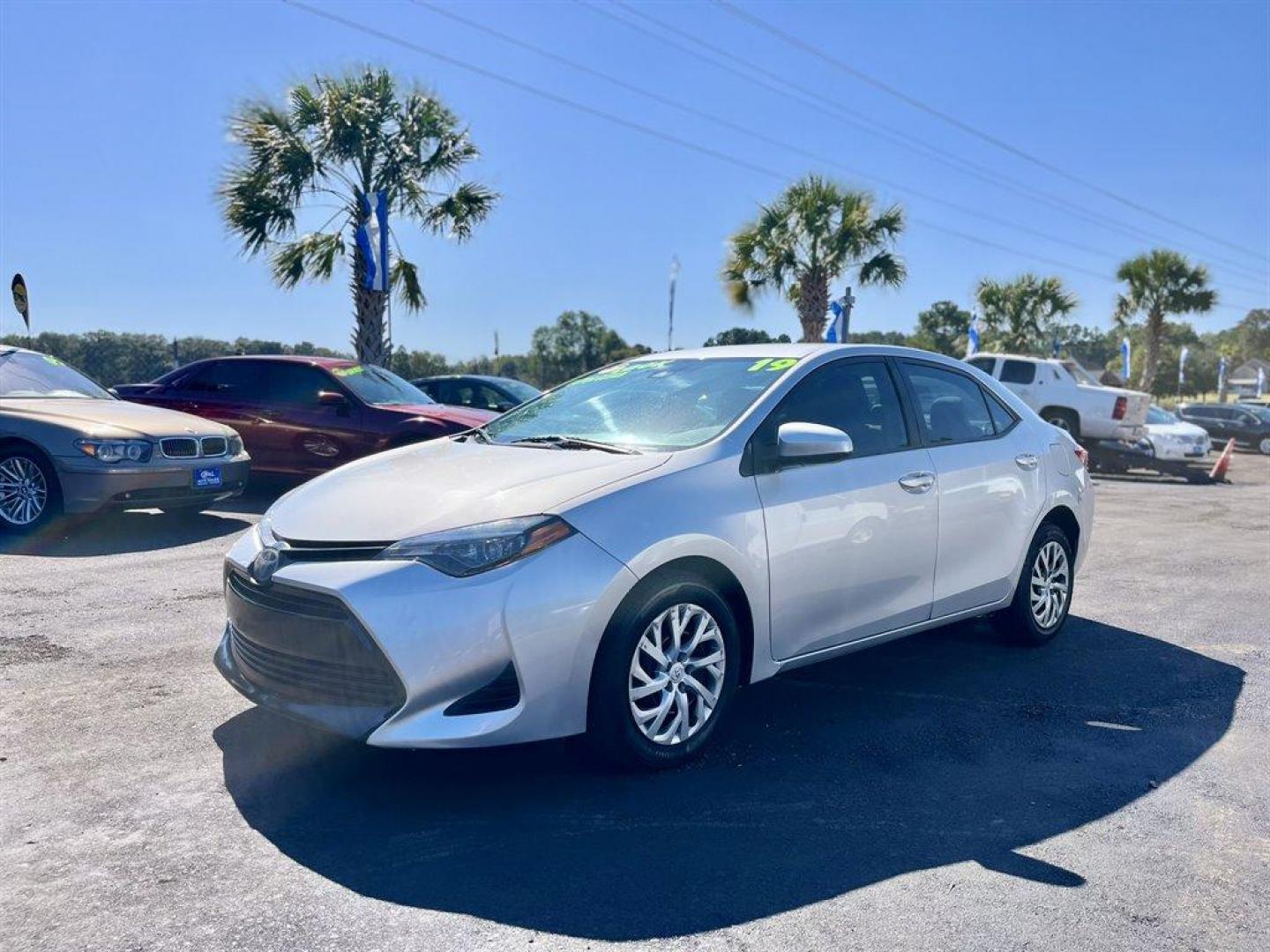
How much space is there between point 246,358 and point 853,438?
8371 mm

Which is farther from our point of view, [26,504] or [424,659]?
[26,504]

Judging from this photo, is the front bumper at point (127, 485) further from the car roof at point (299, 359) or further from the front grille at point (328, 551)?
the front grille at point (328, 551)

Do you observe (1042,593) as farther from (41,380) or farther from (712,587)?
(41,380)

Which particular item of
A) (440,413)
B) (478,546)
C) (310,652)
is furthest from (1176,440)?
(310,652)

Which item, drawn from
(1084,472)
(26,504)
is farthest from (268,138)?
(1084,472)

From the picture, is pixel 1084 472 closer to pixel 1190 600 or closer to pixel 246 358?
pixel 1190 600

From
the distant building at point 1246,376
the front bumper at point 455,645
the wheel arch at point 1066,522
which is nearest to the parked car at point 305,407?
the wheel arch at point 1066,522

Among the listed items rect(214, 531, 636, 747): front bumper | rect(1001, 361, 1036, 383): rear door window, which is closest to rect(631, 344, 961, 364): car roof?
rect(214, 531, 636, 747): front bumper

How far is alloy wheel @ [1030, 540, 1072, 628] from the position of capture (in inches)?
223

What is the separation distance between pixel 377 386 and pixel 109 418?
3.08 m

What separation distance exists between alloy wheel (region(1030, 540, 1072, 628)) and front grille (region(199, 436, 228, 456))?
6.57 metres

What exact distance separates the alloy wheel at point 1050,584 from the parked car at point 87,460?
6.42 meters

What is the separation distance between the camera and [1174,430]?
74.8ft

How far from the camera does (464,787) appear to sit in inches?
143
